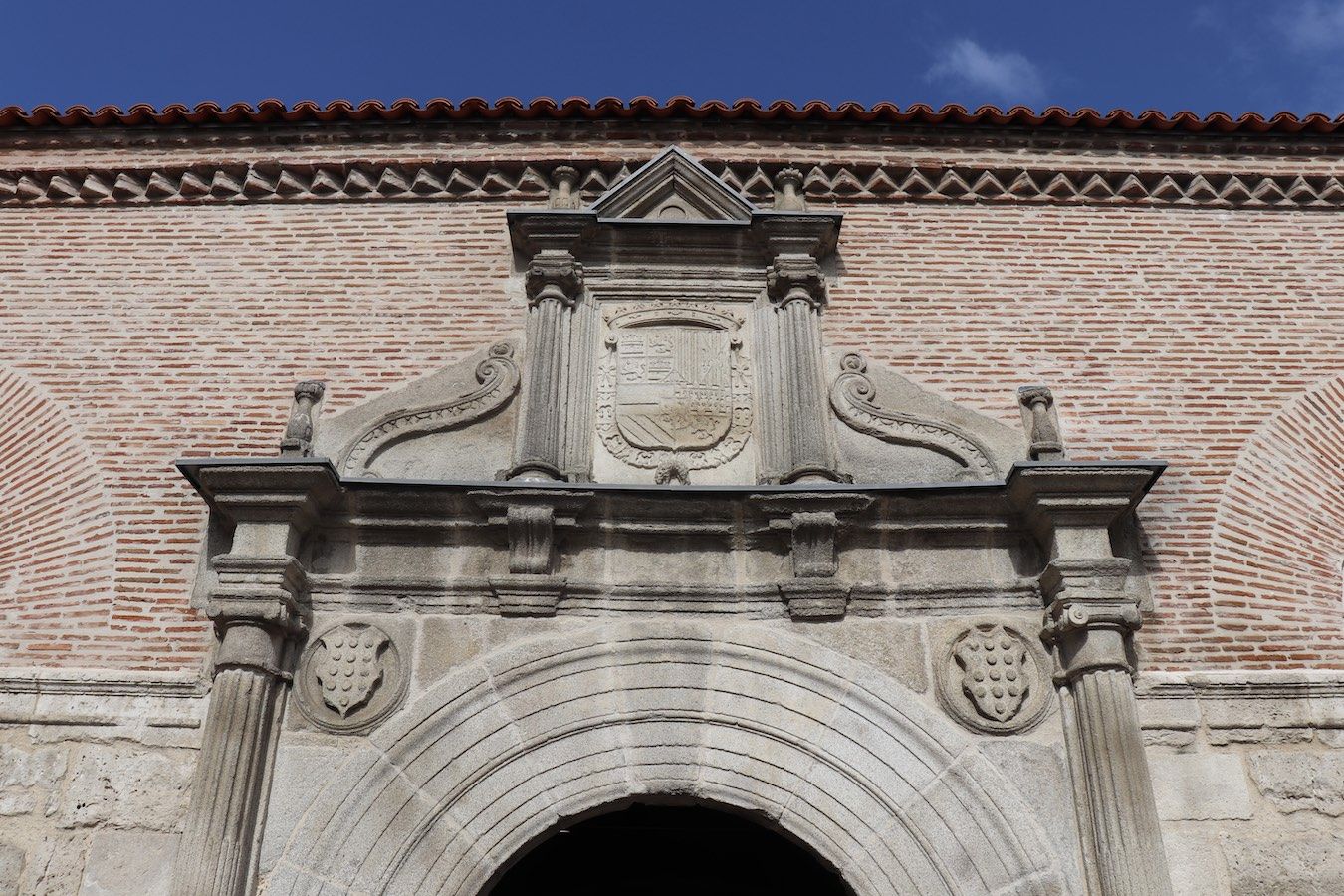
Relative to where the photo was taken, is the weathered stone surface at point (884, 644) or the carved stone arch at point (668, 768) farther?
the weathered stone surface at point (884, 644)

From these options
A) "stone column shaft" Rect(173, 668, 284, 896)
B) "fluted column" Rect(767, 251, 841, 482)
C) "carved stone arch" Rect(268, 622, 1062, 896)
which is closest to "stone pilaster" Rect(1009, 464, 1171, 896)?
"carved stone arch" Rect(268, 622, 1062, 896)

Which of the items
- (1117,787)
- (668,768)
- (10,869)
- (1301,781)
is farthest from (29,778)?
(1301,781)

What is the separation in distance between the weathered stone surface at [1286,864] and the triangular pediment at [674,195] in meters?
3.81

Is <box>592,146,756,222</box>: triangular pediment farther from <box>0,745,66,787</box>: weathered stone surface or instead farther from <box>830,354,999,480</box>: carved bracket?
<box>0,745,66,787</box>: weathered stone surface

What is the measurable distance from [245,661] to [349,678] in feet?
1.39

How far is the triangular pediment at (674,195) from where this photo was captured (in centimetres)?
643

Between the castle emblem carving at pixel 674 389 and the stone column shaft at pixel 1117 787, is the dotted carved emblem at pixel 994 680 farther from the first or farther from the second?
the castle emblem carving at pixel 674 389

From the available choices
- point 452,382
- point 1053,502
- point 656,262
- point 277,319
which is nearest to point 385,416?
point 452,382

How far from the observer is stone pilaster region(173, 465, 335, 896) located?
4551 mm

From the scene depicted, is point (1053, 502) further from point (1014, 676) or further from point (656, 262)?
point (656, 262)

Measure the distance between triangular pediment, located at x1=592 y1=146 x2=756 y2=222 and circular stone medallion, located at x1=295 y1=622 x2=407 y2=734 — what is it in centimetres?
263

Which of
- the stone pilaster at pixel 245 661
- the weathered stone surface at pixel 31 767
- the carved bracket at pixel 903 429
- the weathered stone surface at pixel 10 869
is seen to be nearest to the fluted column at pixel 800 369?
the carved bracket at pixel 903 429

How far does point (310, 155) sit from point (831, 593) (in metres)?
4.00

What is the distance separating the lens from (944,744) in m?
4.89
